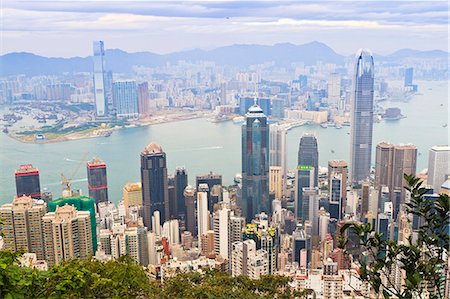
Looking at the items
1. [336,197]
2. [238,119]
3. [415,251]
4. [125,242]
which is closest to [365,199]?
[336,197]

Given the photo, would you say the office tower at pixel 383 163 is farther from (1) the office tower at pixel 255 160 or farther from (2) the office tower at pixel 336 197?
(1) the office tower at pixel 255 160

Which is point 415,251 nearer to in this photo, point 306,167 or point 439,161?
point 439,161

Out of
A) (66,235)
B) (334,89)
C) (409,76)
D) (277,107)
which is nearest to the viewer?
(66,235)

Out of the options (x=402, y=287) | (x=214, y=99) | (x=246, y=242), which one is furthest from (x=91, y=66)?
(x=402, y=287)

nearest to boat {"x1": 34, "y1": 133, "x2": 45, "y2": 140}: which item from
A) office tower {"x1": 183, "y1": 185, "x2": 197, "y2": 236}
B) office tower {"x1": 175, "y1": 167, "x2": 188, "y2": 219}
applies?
office tower {"x1": 175, "y1": 167, "x2": 188, "y2": 219}

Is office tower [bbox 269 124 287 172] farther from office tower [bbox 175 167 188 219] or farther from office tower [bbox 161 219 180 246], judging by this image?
office tower [bbox 161 219 180 246]

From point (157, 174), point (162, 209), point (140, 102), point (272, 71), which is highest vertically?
point (272, 71)

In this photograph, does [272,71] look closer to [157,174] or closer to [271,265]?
[157,174]
